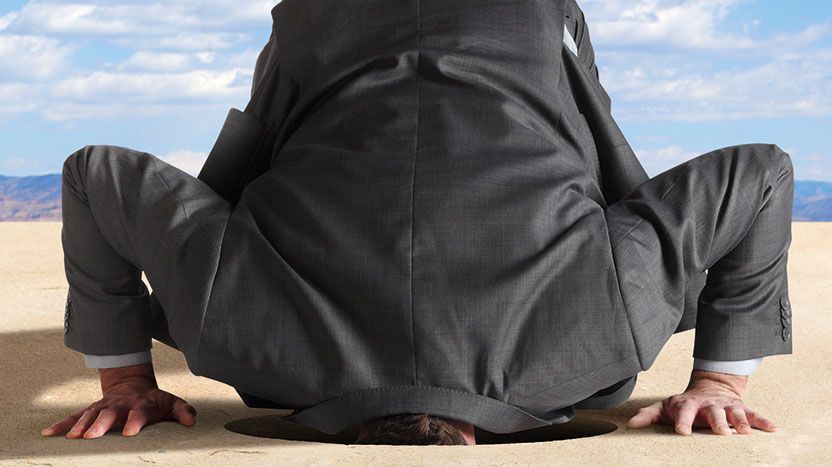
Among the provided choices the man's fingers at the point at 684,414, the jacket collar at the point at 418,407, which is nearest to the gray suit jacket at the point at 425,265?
the jacket collar at the point at 418,407

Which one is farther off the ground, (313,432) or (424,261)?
(424,261)

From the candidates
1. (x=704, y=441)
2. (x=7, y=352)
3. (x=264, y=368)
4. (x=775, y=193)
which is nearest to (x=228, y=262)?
(x=264, y=368)

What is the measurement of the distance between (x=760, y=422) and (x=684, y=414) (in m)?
0.14

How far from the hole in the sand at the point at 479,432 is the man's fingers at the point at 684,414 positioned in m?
0.12

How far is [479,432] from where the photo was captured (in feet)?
6.31

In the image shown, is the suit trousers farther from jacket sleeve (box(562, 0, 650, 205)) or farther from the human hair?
the human hair

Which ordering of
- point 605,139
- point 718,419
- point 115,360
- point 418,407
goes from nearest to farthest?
point 418,407 < point 718,419 < point 115,360 < point 605,139

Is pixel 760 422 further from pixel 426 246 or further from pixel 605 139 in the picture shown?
pixel 426 246

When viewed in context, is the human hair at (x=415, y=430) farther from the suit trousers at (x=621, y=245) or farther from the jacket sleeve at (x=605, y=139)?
the jacket sleeve at (x=605, y=139)

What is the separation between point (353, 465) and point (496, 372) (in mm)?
267

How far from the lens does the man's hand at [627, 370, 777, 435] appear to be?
1.83 metres

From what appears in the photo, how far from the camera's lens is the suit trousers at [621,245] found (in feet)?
5.70

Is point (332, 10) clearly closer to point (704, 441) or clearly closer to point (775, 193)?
point (775, 193)

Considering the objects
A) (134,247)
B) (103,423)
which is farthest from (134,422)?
(134,247)
